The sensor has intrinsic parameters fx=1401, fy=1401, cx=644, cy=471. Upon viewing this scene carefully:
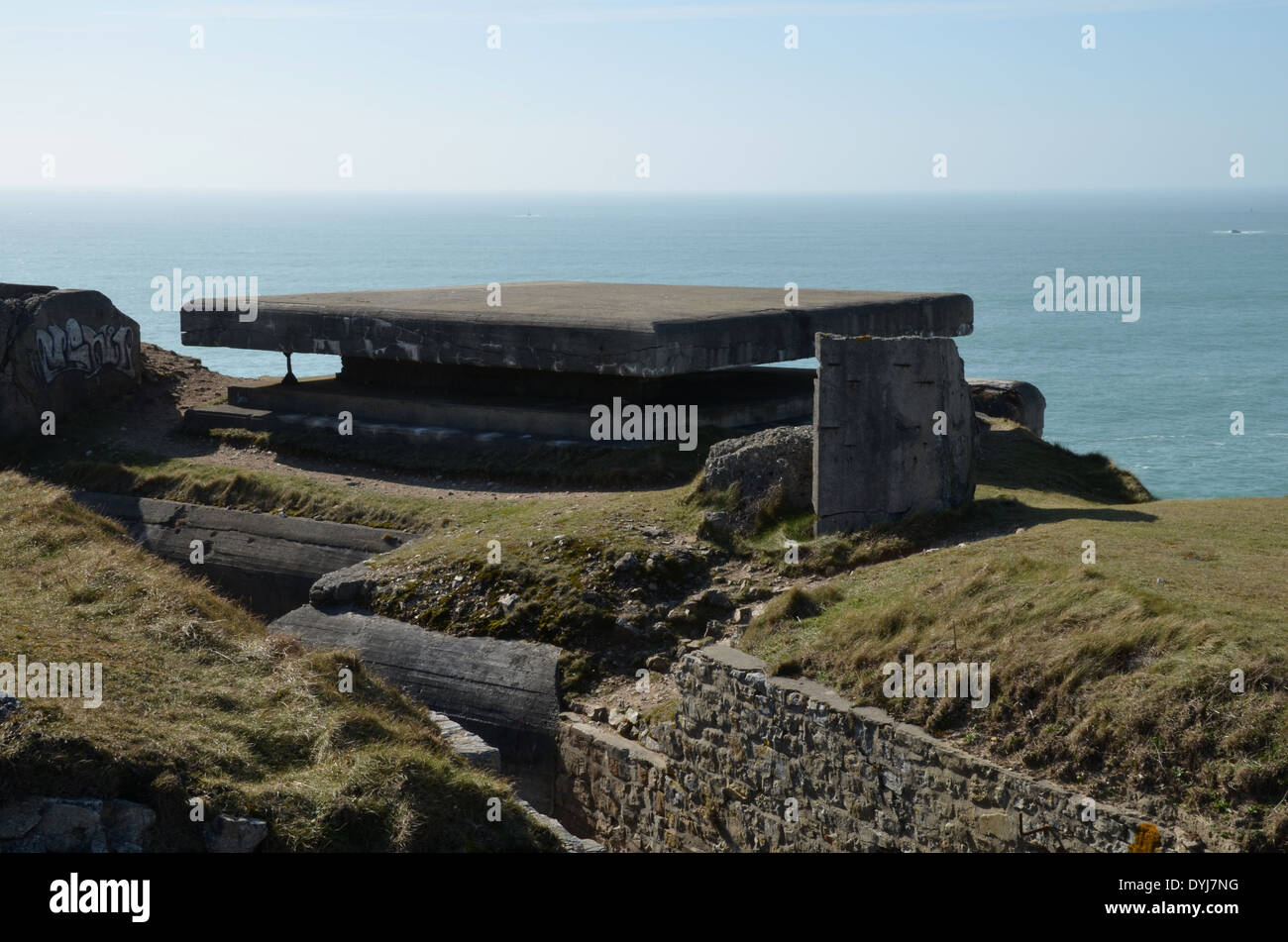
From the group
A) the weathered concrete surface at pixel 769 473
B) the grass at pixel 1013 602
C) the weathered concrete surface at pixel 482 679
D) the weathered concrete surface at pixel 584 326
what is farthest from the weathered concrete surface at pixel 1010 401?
the weathered concrete surface at pixel 482 679

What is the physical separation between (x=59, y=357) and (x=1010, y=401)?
13826mm

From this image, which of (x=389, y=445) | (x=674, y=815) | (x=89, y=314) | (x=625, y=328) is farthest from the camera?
(x=89, y=314)

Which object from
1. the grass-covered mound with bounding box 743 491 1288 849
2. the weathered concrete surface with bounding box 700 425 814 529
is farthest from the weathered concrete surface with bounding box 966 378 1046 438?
the grass-covered mound with bounding box 743 491 1288 849

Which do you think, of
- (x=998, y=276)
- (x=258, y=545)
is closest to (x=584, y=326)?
(x=258, y=545)

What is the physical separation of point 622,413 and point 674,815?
7418 mm

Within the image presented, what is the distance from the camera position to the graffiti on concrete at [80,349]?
67.6 ft

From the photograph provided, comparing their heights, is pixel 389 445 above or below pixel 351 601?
above

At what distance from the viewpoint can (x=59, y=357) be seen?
20891mm

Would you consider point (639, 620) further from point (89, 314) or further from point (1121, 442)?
point (1121, 442)

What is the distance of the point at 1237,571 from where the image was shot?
1013 cm

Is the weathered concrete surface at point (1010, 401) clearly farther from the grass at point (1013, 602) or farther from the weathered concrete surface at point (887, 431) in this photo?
the weathered concrete surface at point (887, 431)

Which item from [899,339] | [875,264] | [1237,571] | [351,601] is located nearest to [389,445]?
[351,601]

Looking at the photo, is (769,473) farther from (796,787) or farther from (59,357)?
(59,357)

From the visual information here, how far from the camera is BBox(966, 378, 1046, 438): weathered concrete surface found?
747 inches
